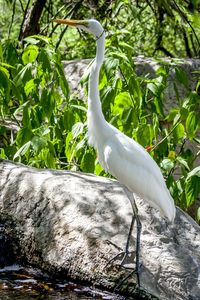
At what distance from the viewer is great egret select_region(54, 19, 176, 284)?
4.73 meters

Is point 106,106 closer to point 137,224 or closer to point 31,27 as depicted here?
point 137,224

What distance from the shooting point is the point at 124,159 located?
4906mm

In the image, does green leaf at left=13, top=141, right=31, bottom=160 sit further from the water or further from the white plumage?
the water

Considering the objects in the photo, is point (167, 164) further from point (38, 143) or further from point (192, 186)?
point (38, 143)

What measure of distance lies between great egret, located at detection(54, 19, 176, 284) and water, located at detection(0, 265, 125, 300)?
48 centimetres

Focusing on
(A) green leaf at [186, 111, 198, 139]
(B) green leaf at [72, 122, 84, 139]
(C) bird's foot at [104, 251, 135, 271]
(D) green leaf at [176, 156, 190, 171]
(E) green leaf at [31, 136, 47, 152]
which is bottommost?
(C) bird's foot at [104, 251, 135, 271]

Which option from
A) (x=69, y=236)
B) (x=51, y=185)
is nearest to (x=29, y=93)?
(x=51, y=185)

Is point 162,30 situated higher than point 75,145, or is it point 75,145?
point 162,30

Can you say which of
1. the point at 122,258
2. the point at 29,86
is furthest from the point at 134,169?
the point at 29,86

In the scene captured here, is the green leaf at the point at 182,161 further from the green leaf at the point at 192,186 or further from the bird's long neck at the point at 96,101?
the bird's long neck at the point at 96,101

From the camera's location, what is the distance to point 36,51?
5.72 m

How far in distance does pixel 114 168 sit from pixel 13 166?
95 centimetres

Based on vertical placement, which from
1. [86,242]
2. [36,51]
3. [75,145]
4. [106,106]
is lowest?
[86,242]

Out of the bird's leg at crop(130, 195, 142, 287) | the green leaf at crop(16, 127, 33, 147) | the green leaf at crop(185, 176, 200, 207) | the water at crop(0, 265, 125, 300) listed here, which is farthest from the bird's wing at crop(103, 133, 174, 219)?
the green leaf at crop(16, 127, 33, 147)
